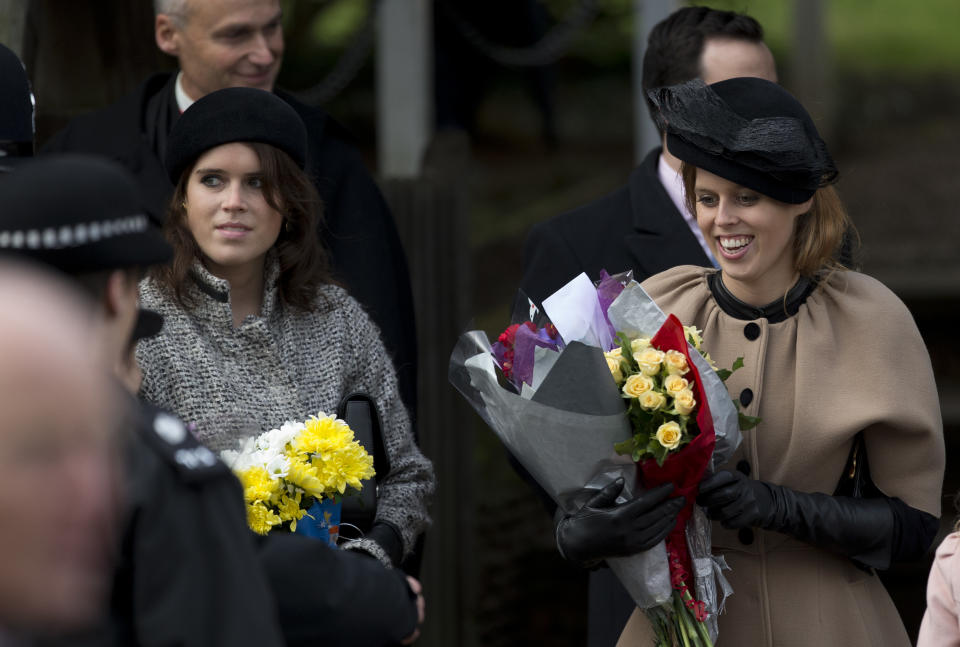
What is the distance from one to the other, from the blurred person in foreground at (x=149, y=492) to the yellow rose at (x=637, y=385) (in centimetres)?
79

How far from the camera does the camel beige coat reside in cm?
253

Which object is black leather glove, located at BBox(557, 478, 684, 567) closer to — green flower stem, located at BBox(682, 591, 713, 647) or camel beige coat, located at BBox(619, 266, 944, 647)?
green flower stem, located at BBox(682, 591, 713, 647)

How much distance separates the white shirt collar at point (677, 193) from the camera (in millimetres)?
3326

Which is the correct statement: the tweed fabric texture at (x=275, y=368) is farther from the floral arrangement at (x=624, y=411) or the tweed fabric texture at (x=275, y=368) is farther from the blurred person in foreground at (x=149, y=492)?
the blurred person in foreground at (x=149, y=492)

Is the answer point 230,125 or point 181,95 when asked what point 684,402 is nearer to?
point 230,125

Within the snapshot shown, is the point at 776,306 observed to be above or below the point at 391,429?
above

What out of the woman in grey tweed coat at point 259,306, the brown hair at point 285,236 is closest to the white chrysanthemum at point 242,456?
the woman in grey tweed coat at point 259,306

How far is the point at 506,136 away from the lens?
464 inches

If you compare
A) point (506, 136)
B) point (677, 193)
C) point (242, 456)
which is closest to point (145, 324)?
point (242, 456)

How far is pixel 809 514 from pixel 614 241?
1.16 m

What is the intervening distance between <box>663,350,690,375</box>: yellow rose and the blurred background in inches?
40.6

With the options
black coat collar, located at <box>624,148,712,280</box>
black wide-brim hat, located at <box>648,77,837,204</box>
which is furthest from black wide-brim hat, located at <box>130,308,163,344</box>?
black coat collar, located at <box>624,148,712,280</box>

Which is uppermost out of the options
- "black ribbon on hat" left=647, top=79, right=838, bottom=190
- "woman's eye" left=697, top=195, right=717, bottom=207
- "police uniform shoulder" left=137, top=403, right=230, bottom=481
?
"black ribbon on hat" left=647, top=79, right=838, bottom=190

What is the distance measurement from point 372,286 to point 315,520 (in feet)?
3.84
